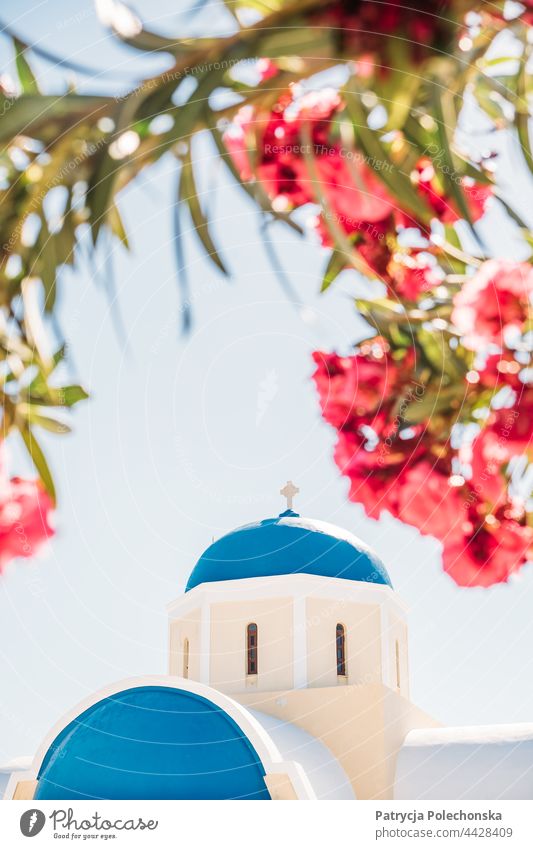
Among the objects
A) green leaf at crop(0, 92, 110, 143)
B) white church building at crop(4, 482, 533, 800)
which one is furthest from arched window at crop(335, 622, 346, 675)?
green leaf at crop(0, 92, 110, 143)

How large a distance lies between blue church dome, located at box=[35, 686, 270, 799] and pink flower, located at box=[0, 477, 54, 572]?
389 inches

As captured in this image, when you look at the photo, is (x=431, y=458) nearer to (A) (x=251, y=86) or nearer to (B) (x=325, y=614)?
(A) (x=251, y=86)

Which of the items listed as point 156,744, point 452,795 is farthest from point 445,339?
point 452,795

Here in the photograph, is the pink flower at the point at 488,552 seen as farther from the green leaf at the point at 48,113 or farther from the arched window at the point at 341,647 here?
the arched window at the point at 341,647

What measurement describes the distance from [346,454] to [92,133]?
0.94m

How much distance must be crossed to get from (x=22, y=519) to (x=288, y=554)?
47.2 feet

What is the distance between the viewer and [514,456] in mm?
1798

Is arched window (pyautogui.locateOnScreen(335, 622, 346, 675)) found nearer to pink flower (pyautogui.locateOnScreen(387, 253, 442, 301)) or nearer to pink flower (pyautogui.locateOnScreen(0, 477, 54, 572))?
pink flower (pyautogui.locateOnScreen(387, 253, 442, 301))

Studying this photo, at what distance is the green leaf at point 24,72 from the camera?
2.06m

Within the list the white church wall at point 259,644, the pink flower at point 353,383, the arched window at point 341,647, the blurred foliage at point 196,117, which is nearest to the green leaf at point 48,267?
the blurred foliage at point 196,117

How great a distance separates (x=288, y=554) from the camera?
1605 centimetres

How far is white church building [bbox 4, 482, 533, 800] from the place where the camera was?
11.3 meters

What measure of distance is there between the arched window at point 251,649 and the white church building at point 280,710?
0.08 ft
